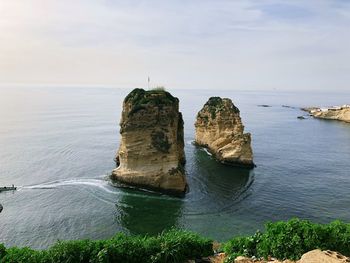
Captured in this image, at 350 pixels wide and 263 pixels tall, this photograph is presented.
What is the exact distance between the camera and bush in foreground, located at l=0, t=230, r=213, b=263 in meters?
16.7

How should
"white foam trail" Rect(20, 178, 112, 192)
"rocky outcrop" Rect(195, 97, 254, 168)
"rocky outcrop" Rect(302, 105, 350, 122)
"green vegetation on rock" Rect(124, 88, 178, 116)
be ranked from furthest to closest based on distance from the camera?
"rocky outcrop" Rect(302, 105, 350, 122), "rocky outcrop" Rect(195, 97, 254, 168), "white foam trail" Rect(20, 178, 112, 192), "green vegetation on rock" Rect(124, 88, 178, 116)

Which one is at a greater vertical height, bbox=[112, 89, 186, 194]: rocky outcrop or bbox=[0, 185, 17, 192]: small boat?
bbox=[112, 89, 186, 194]: rocky outcrop

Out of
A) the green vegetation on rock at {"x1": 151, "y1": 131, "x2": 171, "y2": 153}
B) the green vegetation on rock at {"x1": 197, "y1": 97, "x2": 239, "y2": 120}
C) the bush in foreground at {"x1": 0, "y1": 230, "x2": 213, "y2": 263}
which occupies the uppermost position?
the green vegetation on rock at {"x1": 197, "y1": 97, "x2": 239, "y2": 120}

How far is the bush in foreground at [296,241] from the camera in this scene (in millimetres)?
17250

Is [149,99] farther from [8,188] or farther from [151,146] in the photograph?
[8,188]

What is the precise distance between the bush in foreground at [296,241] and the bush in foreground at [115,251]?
244 cm

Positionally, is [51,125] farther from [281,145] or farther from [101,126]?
[281,145]

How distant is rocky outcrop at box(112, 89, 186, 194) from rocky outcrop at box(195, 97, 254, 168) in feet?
50.9

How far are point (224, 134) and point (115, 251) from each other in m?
47.4

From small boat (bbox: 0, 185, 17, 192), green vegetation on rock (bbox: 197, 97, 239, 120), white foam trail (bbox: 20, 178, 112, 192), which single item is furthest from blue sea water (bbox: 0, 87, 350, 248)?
green vegetation on rock (bbox: 197, 97, 239, 120)

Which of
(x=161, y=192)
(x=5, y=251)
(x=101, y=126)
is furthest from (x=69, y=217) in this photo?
(x=101, y=126)

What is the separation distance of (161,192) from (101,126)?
63822mm

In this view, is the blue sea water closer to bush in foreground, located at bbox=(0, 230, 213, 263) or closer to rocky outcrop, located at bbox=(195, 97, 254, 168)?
rocky outcrop, located at bbox=(195, 97, 254, 168)

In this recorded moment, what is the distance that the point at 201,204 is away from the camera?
131 ft
